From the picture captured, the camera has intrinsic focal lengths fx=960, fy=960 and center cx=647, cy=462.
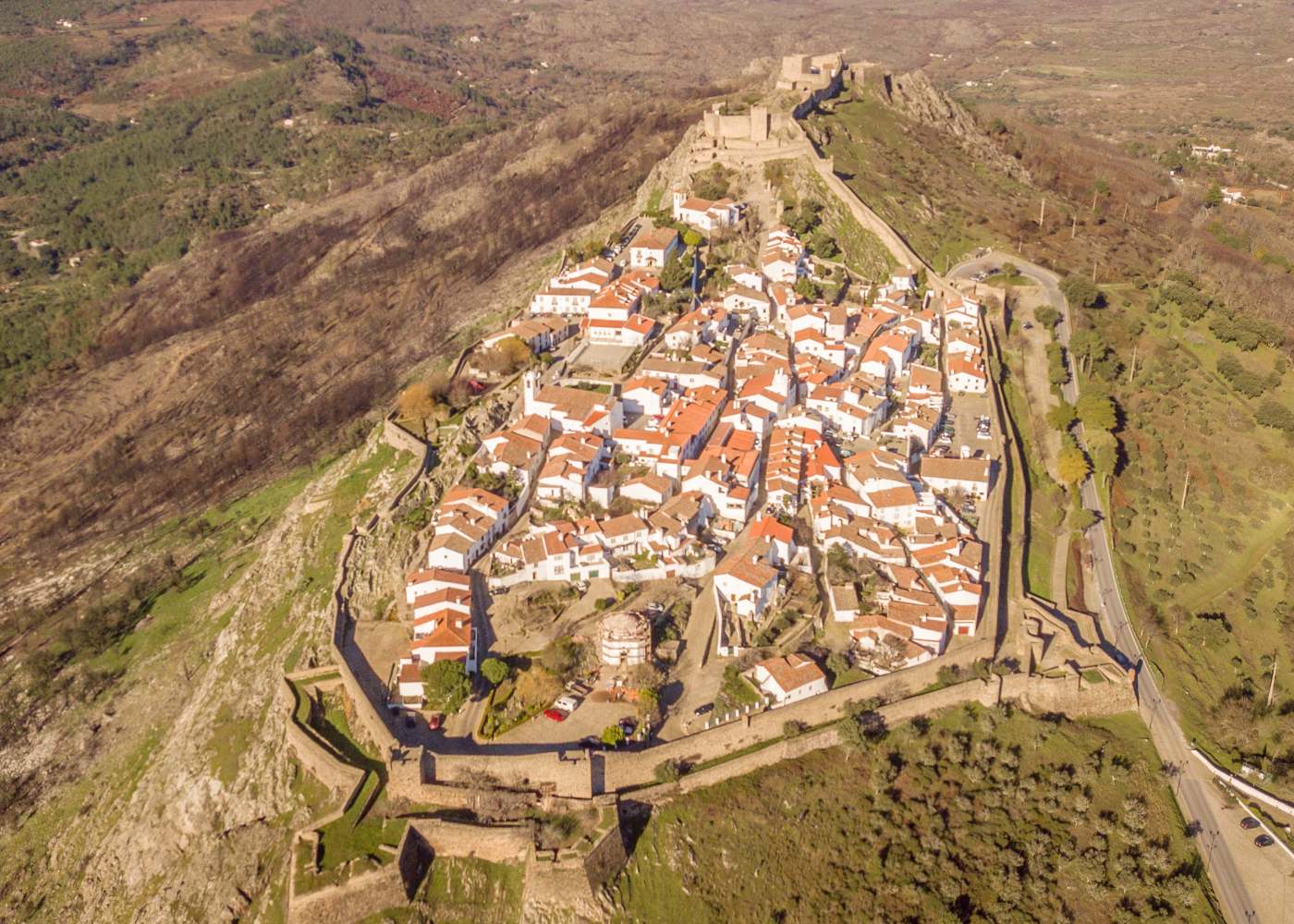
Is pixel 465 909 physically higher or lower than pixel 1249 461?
higher

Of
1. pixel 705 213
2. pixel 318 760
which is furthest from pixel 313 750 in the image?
pixel 705 213

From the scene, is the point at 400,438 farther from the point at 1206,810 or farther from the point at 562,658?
the point at 1206,810

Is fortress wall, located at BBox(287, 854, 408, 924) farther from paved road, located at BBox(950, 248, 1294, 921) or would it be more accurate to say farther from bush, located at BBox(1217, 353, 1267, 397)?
bush, located at BBox(1217, 353, 1267, 397)

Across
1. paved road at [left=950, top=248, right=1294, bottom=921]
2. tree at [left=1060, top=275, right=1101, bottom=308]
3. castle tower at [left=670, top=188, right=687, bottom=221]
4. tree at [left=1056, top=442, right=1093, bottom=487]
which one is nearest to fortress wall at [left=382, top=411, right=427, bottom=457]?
castle tower at [left=670, top=188, right=687, bottom=221]

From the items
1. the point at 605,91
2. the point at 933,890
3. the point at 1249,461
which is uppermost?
the point at 933,890

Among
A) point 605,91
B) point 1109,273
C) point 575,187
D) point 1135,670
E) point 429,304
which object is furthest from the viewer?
point 605,91

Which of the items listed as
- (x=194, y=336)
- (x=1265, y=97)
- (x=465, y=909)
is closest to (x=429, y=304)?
(x=194, y=336)

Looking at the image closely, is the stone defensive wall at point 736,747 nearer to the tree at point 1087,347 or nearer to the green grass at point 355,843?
the green grass at point 355,843

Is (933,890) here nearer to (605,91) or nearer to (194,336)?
(194,336)
